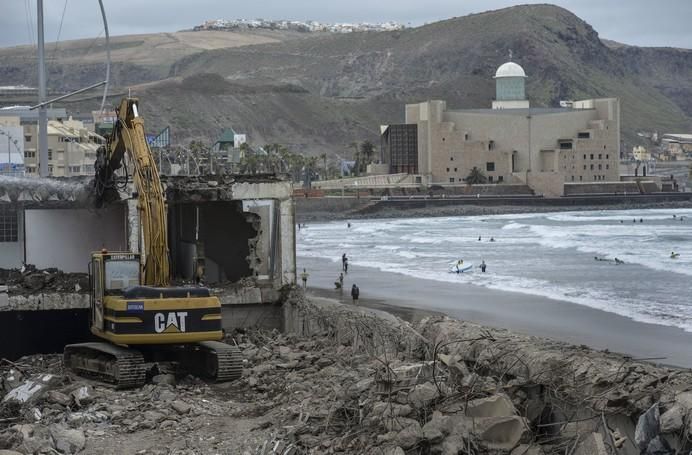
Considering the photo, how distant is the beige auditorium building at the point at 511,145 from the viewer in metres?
125

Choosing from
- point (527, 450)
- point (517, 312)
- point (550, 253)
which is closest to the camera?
point (527, 450)

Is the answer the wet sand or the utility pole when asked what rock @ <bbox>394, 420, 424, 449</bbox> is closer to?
the wet sand

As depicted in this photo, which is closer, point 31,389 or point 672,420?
point 672,420

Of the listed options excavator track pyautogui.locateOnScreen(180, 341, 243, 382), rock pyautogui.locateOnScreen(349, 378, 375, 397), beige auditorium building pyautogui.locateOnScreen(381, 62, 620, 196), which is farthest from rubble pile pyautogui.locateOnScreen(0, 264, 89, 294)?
beige auditorium building pyautogui.locateOnScreen(381, 62, 620, 196)

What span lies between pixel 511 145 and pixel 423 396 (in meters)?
116

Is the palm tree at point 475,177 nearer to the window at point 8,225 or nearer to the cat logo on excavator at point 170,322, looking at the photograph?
the window at point 8,225

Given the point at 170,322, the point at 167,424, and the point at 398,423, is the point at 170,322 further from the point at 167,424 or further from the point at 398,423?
the point at 398,423

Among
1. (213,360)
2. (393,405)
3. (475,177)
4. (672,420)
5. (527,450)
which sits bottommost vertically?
(213,360)

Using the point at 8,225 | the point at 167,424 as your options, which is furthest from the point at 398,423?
the point at 8,225

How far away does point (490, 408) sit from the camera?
11.6 meters

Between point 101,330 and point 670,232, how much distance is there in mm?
65452

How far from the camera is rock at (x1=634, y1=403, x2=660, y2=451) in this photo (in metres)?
10.4

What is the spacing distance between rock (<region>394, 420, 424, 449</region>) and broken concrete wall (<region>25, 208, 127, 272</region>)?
17337mm

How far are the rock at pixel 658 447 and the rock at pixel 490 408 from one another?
5.25 feet
